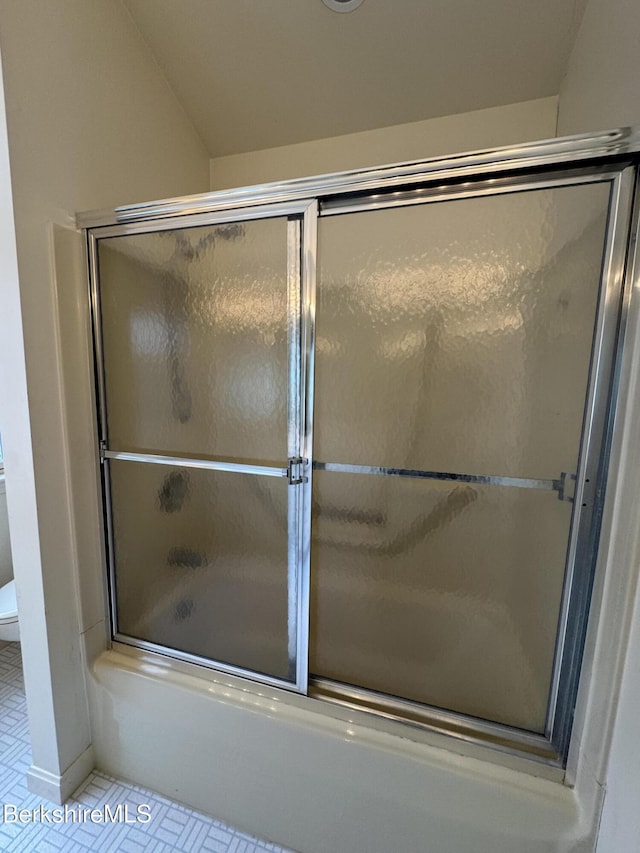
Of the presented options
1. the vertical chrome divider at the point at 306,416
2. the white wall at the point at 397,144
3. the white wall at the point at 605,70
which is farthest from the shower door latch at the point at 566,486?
the white wall at the point at 397,144

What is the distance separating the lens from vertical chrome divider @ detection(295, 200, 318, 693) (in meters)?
1.01

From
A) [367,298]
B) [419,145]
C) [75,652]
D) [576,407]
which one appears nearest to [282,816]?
[75,652]

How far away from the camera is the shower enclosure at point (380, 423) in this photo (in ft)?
2.87

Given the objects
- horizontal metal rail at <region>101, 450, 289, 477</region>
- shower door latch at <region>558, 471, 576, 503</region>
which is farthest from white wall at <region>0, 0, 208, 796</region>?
shower door latch at <region>558, 471, 576, 503</region>

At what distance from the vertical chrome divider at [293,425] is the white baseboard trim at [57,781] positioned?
79cm

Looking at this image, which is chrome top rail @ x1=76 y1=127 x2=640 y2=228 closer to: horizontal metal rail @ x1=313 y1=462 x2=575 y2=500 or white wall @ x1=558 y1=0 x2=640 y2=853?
white wall @ x1=558 y1=0 x2=640 y2=853

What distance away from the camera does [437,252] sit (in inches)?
37.0

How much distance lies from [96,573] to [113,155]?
141 cm

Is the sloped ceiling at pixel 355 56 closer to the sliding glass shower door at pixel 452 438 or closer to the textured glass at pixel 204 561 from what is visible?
the sliding glass shower door at pixel 452 438

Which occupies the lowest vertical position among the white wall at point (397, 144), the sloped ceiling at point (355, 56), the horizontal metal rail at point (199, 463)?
the horizontal metal rail at point (199, 463)

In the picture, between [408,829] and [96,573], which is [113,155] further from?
[408,829]

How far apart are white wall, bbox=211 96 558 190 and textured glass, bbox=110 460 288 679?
1292mm

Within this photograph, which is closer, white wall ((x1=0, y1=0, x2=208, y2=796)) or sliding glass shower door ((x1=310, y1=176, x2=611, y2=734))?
sliding glass shower door ((x1=310, y1=176, x2=611, y2=734))

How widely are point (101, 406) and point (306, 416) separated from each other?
716 mm
